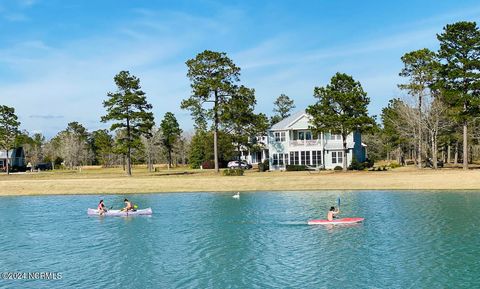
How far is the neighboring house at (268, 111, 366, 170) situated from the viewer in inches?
3017

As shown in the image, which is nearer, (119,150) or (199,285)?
(199,285)

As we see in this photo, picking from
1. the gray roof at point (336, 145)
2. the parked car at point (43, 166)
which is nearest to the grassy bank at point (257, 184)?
the gray roof at point (336, 145)

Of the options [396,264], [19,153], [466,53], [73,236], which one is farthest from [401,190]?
[19,153]

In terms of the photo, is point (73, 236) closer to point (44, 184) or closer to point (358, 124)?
point (44, 184)

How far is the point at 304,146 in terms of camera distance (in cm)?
7844

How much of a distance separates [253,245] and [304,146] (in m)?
53.1

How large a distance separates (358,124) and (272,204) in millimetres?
28112

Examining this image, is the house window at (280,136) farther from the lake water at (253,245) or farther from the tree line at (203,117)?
the lake water at (253,245)

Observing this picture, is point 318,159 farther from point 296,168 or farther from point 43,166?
point 43,166

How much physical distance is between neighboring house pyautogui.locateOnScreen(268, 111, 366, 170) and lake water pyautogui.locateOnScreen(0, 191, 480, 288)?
3348 cm

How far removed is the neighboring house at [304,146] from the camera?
7662 cm

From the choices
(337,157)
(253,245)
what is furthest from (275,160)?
(253,245)

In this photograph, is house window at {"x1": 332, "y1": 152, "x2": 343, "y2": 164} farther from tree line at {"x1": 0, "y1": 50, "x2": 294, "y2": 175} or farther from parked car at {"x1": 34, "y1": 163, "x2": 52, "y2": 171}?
parked car at {"x1": 34, "y1": 163, "x2": 52, "y2": 171}

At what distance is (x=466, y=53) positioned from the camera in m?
62.0
